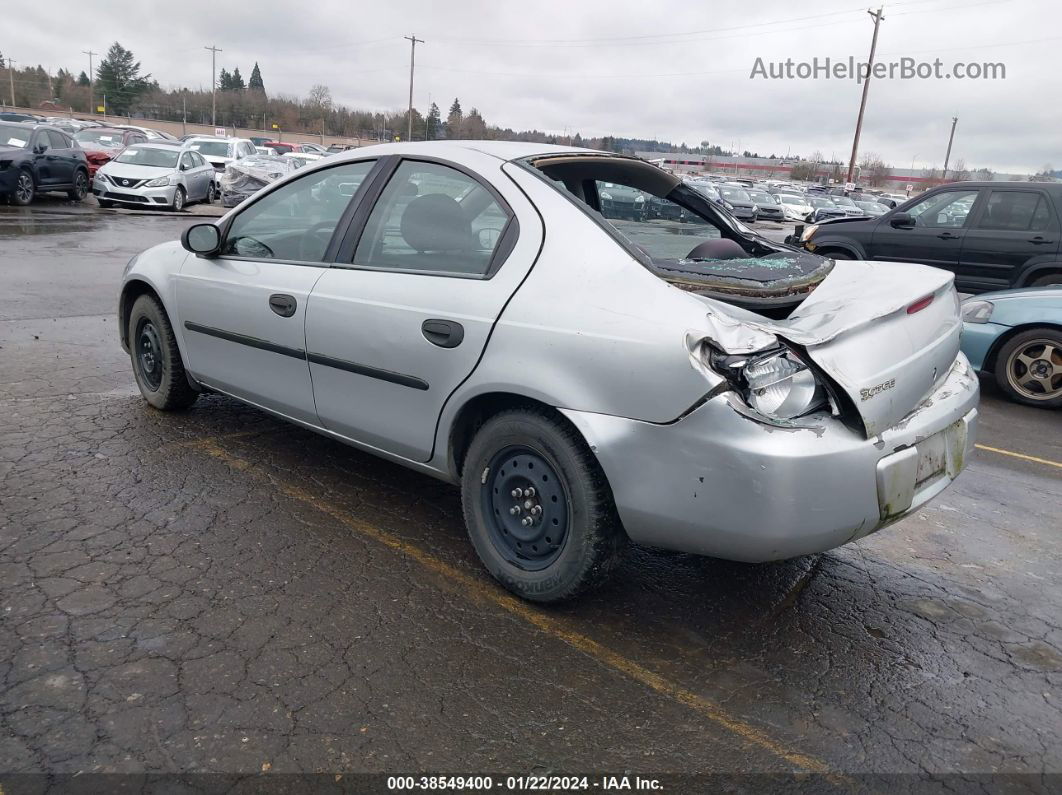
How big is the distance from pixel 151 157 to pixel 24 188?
3.12 m

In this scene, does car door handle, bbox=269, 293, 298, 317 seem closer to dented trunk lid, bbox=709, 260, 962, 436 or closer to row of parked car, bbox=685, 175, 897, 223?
dented trunk lid, bbox=709, 260, 962, 436

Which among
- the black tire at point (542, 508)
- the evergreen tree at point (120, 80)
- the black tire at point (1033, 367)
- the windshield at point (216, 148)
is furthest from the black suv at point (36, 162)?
the evergreen tree at point (120, 80)

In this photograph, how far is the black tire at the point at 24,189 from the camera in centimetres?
1700

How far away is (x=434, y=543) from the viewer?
142 inches

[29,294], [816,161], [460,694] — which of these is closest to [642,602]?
[460,694]

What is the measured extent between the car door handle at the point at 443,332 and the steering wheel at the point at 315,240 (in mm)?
898

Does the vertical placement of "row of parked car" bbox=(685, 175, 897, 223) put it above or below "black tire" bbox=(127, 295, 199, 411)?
above

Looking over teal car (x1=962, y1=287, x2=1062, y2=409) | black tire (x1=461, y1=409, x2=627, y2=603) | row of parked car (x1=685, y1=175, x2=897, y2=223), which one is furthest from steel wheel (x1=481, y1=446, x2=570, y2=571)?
row of parked car (x1=685, y1=175, x2=897, y2=223)

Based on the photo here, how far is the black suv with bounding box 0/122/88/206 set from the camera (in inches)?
659

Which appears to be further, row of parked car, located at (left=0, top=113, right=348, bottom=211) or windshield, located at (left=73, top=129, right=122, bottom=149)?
windshield, located at (left=73, top=129, right=122, bottom=149)

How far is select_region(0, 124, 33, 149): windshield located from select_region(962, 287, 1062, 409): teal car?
1793cm

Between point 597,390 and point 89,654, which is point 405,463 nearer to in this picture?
point 597,390

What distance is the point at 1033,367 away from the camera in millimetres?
6625

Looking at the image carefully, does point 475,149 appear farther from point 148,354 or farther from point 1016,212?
point 1016,212
